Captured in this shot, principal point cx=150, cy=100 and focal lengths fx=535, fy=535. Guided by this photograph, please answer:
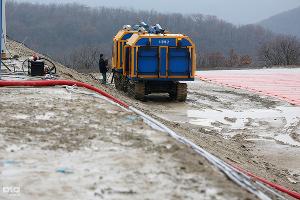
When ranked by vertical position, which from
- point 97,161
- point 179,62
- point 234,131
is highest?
point 179,62

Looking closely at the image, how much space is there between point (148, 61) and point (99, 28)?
94028 millimetres

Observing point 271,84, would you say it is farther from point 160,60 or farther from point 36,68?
point 36,68

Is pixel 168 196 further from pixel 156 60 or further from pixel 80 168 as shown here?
pixel 156 60

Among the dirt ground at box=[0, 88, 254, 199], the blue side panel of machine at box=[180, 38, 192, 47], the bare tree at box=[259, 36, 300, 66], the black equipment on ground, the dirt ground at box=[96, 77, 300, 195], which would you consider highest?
the bare tree at box=[259, 36, 300, 66]

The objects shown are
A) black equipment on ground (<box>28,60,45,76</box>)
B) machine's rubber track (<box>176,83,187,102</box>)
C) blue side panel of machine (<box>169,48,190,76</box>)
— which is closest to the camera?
black equipment on ground (<box>28,60,45,76</box>)

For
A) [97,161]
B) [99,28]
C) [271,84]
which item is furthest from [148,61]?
[99,28]

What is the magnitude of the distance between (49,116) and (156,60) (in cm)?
1168

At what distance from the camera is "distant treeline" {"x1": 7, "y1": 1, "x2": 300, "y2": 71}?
332 feet

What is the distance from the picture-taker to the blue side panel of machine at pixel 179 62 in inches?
760

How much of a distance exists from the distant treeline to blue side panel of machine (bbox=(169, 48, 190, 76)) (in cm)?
7192

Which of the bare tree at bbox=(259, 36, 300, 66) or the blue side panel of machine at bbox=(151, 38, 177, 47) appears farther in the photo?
the bare tree at bbox=(259, 36, 300, 66)

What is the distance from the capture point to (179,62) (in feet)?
63.7

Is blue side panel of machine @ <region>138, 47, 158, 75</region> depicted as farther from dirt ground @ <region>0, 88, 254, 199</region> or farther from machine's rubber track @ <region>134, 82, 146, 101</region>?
dirt ground @ <region>0, 88, 254, 199</region>

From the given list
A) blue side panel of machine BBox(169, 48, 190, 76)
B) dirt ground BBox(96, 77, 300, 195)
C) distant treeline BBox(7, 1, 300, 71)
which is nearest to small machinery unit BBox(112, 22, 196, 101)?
blue side panel of machine BBox(169, 48, 190, 76)
